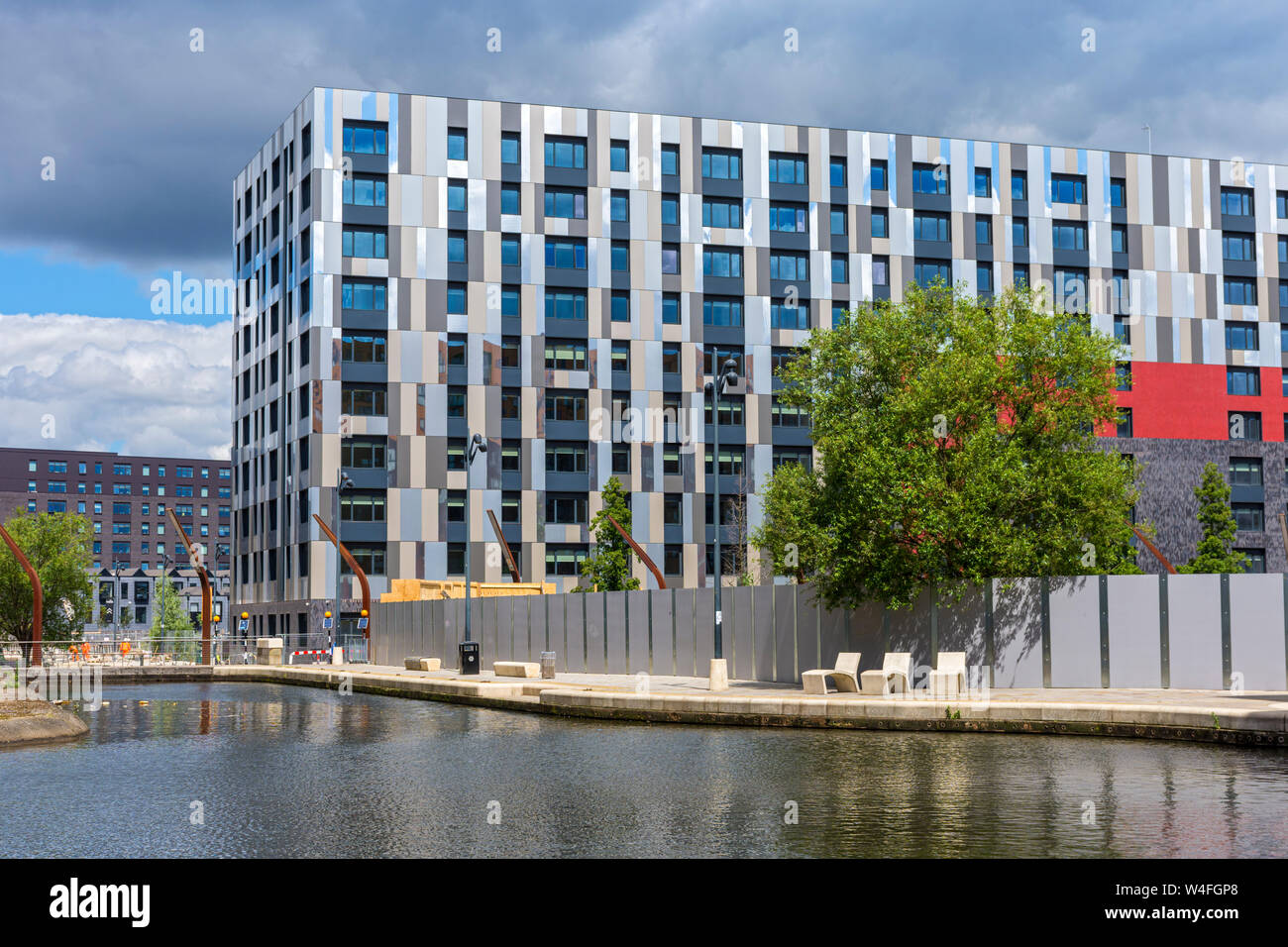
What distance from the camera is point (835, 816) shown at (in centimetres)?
1291

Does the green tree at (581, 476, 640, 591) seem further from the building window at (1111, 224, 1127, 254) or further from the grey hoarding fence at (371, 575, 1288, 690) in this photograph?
the building window at (1111, 224, 1127, 254)

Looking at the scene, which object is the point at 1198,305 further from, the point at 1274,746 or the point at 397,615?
the point at 1274,746

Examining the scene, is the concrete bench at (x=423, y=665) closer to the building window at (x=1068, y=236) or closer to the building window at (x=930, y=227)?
the building window at (x=930, y=227)

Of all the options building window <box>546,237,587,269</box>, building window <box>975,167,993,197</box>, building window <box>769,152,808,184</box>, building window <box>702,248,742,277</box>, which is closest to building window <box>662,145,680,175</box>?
building window <box>702,248,742,277</box>

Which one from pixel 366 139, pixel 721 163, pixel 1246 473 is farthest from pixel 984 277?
pixel 366 139

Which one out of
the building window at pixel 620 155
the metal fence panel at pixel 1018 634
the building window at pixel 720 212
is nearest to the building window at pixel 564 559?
the building window at pixel 720 212

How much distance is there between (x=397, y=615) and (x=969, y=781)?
157 feet

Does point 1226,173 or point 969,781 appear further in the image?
point 1226,173

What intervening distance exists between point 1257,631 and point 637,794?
60.7ft

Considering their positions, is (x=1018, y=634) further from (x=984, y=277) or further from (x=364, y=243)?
(x=984, y=277)

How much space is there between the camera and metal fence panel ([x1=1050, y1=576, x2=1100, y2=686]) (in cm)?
2970

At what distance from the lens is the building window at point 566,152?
263ft
